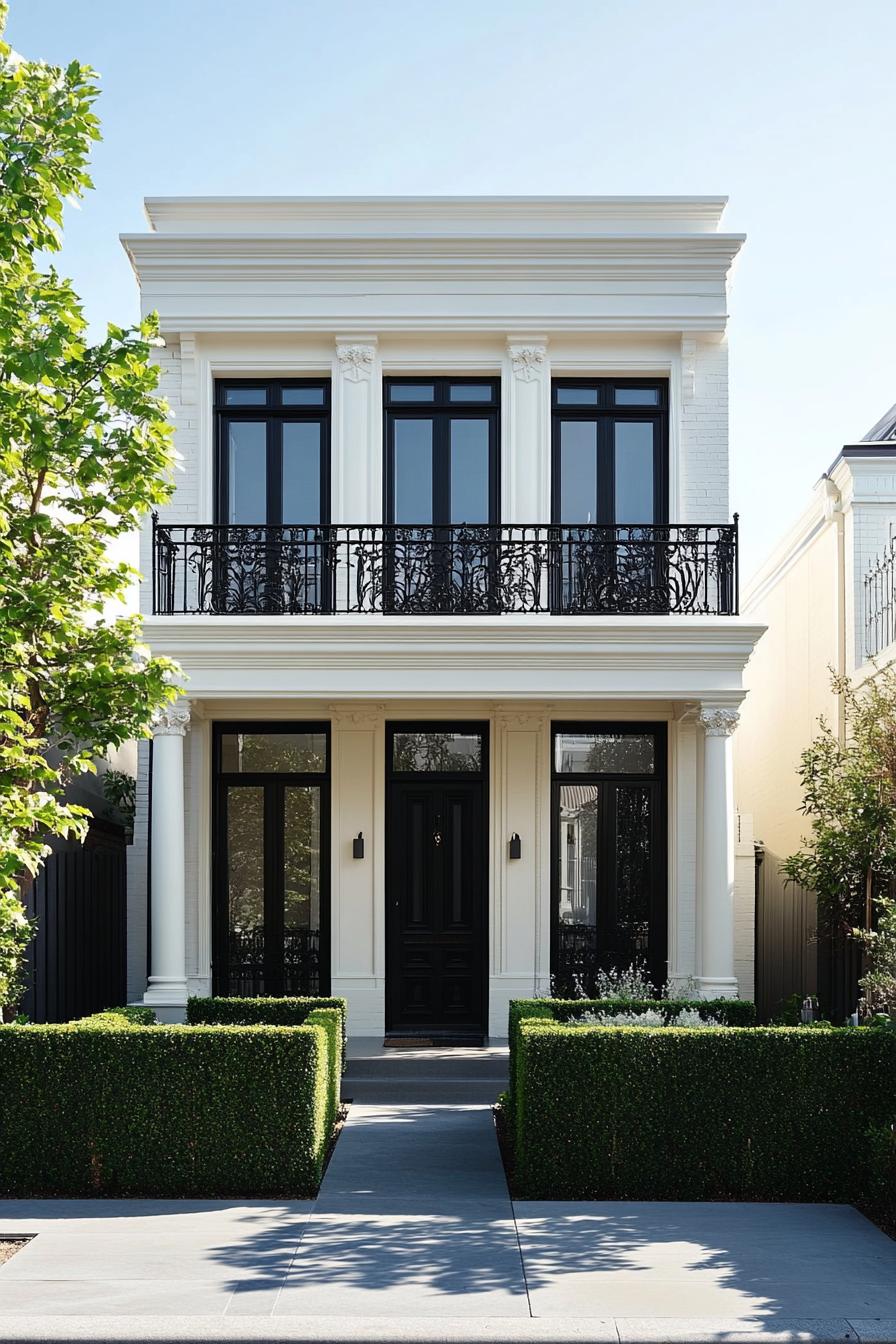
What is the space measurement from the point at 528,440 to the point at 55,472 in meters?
7.59

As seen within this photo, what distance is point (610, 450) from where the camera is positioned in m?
16.5

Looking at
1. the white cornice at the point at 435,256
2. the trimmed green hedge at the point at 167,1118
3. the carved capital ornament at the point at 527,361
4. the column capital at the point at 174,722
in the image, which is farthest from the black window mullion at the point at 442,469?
the trimmed green hedge at the point at 167,1118

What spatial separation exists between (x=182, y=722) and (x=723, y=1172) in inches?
307

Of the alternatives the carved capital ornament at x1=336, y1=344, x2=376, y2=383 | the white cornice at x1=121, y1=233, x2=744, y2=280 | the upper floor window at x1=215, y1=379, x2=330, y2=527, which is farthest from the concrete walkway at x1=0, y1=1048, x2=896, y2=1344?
the white cornice at x1=121, y1=233, x2=744, y2=280

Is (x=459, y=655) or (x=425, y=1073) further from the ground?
(x=459, y=655)

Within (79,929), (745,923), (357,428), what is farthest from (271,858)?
(745,923)

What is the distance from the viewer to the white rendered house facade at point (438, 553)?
1568 centimetres

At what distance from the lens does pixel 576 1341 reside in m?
6.68

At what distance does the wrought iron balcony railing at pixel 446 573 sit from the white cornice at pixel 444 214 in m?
A: 3.48

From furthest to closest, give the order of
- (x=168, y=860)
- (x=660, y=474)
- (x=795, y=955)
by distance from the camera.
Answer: (x=795, y=955) → (x=660, y=474) → (x=168, y=860)

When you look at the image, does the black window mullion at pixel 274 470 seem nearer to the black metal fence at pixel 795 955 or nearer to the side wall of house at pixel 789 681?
the side wall of house at pixel 789 681

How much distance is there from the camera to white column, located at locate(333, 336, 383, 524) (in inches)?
632

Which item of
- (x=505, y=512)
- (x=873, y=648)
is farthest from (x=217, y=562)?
(x=873, y=648)

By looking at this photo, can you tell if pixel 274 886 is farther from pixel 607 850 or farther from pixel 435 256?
pixel 435 256
